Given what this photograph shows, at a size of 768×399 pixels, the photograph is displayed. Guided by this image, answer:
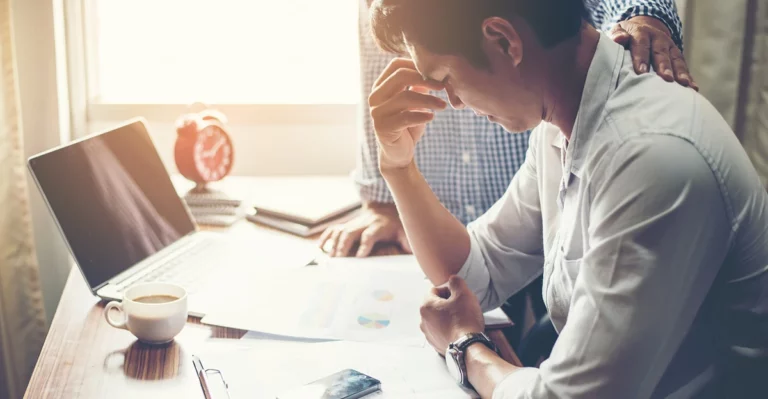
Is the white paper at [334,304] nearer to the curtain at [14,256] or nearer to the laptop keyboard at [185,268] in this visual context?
the laptop keyboard at [185,268]

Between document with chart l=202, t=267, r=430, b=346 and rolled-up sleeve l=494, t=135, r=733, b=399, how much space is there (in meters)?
0.35

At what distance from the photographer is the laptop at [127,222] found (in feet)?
4.29

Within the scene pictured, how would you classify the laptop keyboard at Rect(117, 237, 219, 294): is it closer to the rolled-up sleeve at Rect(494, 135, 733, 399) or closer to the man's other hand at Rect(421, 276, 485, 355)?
the man's other hand at Rect(421, 276, 485, 355)

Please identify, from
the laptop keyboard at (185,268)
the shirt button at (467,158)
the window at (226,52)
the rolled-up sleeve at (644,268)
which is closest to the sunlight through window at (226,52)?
the window at (226,52)

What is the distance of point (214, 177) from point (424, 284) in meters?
0.73

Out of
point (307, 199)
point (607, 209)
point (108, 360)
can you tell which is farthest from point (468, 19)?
point (307, 199)

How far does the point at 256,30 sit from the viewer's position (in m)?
2.29

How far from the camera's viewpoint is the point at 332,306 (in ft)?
4.23

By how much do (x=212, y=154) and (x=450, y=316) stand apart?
93cm

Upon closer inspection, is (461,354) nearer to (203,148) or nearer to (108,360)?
(108,360)

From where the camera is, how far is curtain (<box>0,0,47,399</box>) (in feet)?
5.64

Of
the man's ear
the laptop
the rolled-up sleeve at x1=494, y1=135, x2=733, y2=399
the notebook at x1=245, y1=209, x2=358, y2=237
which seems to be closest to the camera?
the rolled-up sleeve at x1=494, y1=135, x2=733, y2=399

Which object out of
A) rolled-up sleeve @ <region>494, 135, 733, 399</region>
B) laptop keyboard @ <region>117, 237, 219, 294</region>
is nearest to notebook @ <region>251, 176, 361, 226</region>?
laptop keyboard @ <region>117, 237, 219, 294</region>

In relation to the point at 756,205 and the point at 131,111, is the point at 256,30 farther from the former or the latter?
the point at 756,205
